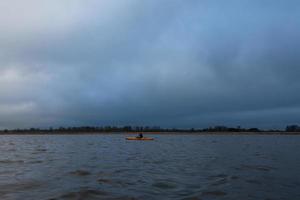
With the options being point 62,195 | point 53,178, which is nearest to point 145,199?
point 62,195

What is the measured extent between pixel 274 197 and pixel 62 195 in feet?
31.4

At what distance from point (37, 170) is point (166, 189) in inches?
470

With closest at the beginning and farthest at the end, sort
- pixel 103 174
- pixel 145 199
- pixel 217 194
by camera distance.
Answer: pixel 145 199 < pixel 217 194 < pixel 103 174

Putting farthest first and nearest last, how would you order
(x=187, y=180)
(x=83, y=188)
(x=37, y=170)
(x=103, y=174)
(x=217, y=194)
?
(x=37, y=170) < (x=103, y=174) < (x=187, y=180) < (x=83, y=188) < (x=217, y=194)

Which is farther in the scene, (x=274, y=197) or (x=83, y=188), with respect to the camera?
(x=83, y=188)

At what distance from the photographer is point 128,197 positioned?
1694cm

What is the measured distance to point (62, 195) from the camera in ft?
56.4

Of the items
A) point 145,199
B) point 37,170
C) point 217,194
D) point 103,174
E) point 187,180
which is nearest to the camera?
point 145,199

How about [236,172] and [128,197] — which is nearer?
[128,197]

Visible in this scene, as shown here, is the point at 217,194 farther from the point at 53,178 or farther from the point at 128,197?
the point at 53,178

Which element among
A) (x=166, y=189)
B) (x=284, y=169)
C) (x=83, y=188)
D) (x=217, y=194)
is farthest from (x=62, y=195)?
(x=284, y=169)

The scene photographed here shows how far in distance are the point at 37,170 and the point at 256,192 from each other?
51.1 feet

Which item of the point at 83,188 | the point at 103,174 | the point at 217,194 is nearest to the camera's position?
the point at 217,194

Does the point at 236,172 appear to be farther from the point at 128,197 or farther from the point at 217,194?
the point at 128,197
